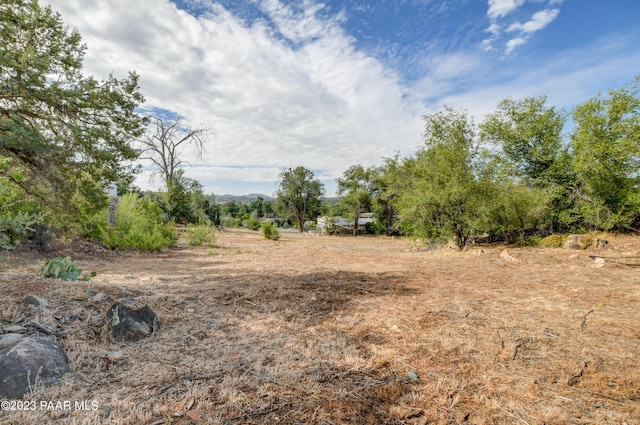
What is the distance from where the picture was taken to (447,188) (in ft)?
35.3

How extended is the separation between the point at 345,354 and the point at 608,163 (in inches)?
558

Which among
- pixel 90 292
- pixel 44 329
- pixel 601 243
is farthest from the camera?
pixel 601 243

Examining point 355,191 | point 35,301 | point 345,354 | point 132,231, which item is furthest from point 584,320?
point 355,191

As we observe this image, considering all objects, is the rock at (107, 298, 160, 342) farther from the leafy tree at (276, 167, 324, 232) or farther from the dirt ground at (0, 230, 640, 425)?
the leafy tree at (276, 167, 324, 232)

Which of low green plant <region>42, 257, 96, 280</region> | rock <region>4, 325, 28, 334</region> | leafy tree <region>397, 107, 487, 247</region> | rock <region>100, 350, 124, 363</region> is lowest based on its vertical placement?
rock <region>100, 350, 124, 363</region>

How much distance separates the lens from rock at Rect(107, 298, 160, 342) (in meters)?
2.85

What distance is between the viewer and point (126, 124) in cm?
712

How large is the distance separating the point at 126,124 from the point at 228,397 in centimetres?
745

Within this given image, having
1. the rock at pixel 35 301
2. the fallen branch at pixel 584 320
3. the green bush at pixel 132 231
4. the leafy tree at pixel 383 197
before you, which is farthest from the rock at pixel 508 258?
the leafy tree at pixel 383 197

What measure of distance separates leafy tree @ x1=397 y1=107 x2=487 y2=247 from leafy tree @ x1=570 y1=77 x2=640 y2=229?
13.7 feet

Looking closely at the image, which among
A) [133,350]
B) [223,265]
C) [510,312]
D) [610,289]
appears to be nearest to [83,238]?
[223,265]

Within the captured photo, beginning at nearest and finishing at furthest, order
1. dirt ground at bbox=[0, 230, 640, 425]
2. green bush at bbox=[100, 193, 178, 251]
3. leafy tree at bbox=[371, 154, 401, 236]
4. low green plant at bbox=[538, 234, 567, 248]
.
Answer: dirt ground at bbox=[0, 230, 640, 425], green bush at bbox=[100, 193, 178, 251], low green plant at bbox=[538, 234, 567, 248], leafy tree at bbox=[371, 154, 401, 236]

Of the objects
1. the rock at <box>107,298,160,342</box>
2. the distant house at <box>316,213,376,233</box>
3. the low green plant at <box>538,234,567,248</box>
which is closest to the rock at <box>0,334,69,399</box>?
the rock at <box>107,298,160,342</box>

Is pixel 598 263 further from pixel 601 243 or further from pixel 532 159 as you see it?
pixel 532 159
